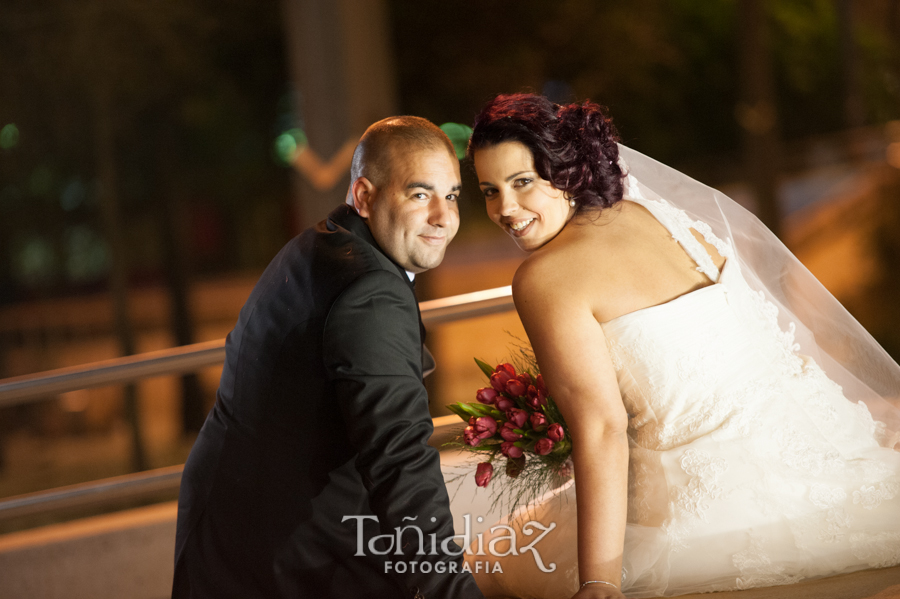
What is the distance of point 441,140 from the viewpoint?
2254mm

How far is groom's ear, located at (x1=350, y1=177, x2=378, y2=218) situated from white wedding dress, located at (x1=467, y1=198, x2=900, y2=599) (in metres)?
0.77

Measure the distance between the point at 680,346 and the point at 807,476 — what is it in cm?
54

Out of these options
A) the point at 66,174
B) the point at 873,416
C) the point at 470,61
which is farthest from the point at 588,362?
the point at 66,174

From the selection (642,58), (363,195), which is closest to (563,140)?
(363,195)

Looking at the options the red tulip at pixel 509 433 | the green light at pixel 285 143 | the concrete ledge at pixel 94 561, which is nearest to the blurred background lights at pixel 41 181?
the green light at pixel 285 143

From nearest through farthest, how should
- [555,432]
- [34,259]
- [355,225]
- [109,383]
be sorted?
[355,225], [555,432], [109,383], [34,259]

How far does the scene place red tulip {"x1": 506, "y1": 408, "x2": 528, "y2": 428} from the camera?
8.22 ft

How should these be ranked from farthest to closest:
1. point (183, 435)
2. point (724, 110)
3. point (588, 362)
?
point (724, 110)
point (183, 435)
point (588, 362)

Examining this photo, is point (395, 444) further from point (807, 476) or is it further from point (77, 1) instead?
point (77, 1)

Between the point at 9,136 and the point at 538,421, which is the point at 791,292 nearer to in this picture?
the point at 538,421

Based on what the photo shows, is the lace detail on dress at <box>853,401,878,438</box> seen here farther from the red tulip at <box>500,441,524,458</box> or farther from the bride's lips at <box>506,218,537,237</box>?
the bride's lips at <box>506,218,537,237</box>

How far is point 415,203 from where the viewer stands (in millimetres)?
2215

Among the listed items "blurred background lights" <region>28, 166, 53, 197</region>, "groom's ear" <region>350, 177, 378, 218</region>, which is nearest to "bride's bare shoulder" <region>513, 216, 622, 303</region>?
"groom's ear" <region>350, 177, 378, 218</region>

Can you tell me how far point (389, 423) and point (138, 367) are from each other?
5.87 ft
